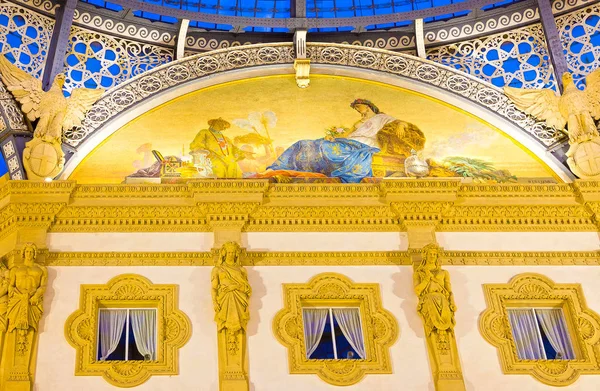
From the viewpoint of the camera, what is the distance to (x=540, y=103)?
2220cm

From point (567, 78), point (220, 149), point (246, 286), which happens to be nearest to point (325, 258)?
Answer: point (246, 286)

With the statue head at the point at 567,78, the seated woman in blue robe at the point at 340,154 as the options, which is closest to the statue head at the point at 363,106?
the seated woman in blue robe at the point at 340,154

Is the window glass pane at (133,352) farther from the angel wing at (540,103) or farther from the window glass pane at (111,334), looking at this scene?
the angel wing at (540,103)

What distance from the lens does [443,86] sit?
2284 cm

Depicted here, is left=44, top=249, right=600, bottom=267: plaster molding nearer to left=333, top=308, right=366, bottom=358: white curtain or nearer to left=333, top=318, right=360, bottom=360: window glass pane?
left=333, top=308, right=366, bottom=358: white curtain

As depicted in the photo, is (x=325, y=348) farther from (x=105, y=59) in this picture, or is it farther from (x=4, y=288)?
(x=105, y=59)

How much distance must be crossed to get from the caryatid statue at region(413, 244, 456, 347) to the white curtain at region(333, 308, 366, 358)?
1215 mm

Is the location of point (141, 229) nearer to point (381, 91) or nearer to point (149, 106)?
point (149, 106)

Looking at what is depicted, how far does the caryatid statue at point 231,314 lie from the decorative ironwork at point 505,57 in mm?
8142

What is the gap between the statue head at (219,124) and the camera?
72.3 ft

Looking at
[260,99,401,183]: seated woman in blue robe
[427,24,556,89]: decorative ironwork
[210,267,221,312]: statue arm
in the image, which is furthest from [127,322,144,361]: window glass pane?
[427,24,556,89]: decorative ironwork

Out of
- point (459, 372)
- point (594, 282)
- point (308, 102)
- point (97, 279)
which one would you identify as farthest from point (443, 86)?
point (97, 279)

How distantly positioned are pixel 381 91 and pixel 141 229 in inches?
281

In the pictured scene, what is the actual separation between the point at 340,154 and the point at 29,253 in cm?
730
